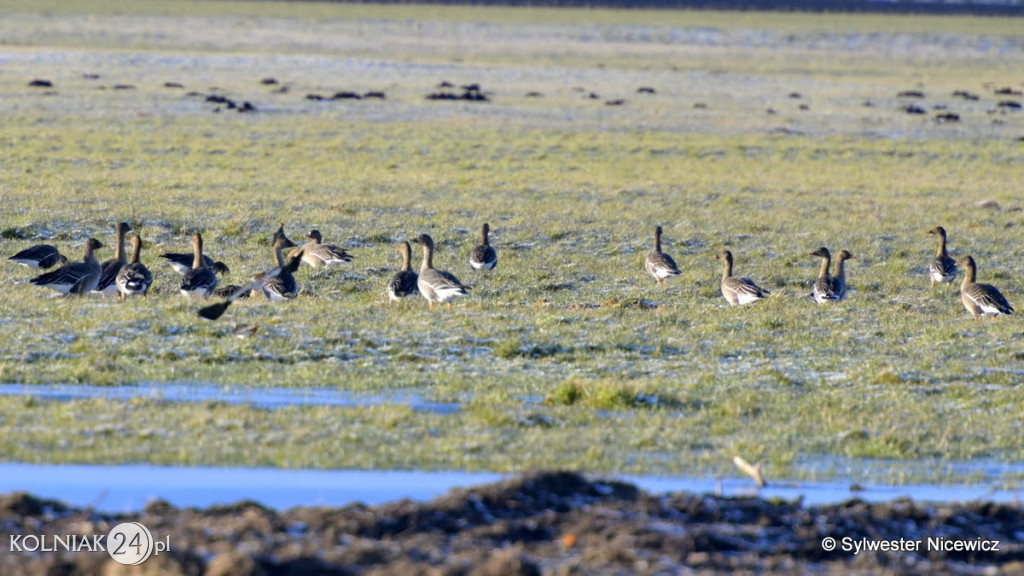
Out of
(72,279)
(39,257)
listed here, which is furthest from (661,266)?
(39,257)

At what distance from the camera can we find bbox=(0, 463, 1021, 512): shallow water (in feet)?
26.2

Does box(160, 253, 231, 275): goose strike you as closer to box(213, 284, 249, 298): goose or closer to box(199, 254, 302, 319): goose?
box(213, 284, 249, 298): goose

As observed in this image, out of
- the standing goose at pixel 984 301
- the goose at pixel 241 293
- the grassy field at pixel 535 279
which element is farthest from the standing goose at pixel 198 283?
the standing goose at pixel 984 301

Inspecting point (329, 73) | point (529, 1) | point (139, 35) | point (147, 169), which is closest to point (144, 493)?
point (147, 169)

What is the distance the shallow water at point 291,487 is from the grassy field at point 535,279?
0.23 meters

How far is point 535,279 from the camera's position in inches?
736

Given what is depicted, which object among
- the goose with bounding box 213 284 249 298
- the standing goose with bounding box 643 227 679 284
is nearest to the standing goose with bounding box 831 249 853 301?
→ the standing goose with bounding box 643 227 679 284

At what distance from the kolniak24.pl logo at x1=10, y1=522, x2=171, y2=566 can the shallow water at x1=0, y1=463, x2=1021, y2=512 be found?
0.91 metres

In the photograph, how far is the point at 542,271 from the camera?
1928 cm

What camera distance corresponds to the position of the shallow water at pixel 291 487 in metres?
7.99

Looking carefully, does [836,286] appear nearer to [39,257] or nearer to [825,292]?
[825,292]

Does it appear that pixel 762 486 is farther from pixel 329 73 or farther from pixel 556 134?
pixel 329 73

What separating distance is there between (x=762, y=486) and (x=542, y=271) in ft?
35.2

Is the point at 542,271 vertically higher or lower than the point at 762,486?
lower
